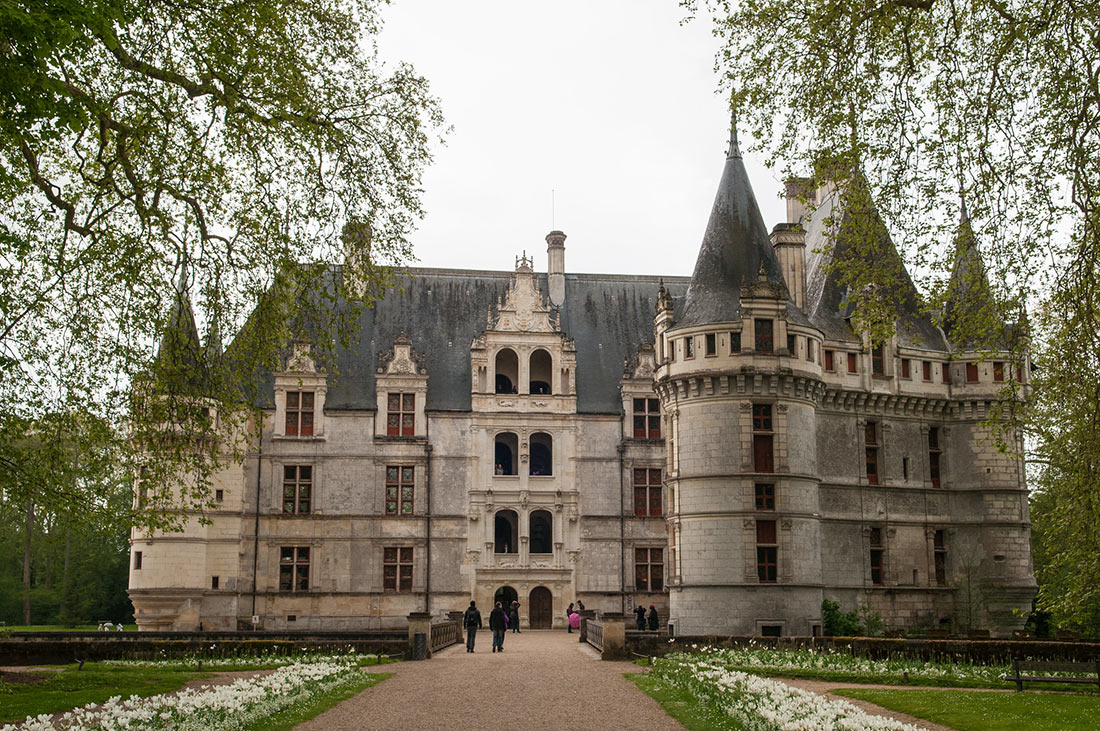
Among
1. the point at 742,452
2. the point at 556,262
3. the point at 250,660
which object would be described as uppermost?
the point at 556,262

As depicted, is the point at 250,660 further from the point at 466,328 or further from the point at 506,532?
the point at 466,328

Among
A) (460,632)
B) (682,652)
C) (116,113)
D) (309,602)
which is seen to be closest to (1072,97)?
(116,113)

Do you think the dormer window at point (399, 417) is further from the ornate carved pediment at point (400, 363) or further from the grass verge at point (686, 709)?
the grass verge at point (686, 709)

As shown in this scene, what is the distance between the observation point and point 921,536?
3622 cm

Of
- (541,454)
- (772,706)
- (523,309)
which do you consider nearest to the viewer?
(772,706)

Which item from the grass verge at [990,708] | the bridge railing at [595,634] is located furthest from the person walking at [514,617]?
the grass verge at [990,708]

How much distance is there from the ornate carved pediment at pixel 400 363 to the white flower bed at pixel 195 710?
899 inches

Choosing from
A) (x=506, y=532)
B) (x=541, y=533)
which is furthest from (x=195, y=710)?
(x=541, y=533)

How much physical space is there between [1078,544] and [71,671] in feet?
59.2

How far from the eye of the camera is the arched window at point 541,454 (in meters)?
41.2

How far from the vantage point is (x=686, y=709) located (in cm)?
1502

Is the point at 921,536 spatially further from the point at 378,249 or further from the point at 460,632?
the point at 378,249

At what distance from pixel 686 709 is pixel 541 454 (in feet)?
90.5

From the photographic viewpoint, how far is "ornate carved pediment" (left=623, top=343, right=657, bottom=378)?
4056 centimetres
